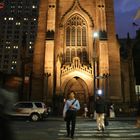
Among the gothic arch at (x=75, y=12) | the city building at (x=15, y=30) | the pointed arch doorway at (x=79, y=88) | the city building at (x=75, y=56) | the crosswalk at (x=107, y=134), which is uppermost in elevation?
the city building at (x=15, y=30)

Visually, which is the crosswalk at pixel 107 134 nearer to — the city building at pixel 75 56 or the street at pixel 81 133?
the street at pixel 81 133

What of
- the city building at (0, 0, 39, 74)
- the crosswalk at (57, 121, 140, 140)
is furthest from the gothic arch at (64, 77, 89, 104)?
the city building at (0, 0, 39, 74)

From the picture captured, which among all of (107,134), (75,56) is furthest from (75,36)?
(107,134)

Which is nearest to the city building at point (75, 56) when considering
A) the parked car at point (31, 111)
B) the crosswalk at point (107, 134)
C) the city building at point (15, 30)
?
the parked car at point (31, 111)

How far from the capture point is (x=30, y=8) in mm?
128000

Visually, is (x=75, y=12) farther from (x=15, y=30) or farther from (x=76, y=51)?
Result: (x=15, y=30)

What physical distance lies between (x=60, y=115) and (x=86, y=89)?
4.74m

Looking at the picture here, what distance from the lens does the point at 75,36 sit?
35.8m

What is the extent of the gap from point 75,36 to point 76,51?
219 cm

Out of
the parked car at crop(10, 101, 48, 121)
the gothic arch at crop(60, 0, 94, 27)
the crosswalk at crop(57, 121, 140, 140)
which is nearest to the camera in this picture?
the crosswalk at crop(57, 121, 140, 140)

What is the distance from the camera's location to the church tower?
31531 mm

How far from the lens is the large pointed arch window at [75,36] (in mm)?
35281

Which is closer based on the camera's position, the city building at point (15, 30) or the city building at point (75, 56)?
the city building at point (75, 56)

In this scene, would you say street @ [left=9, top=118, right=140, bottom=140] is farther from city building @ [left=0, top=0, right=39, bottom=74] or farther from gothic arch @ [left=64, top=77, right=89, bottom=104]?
city building @ [left=0, top=0, right=39, bottom=74]
